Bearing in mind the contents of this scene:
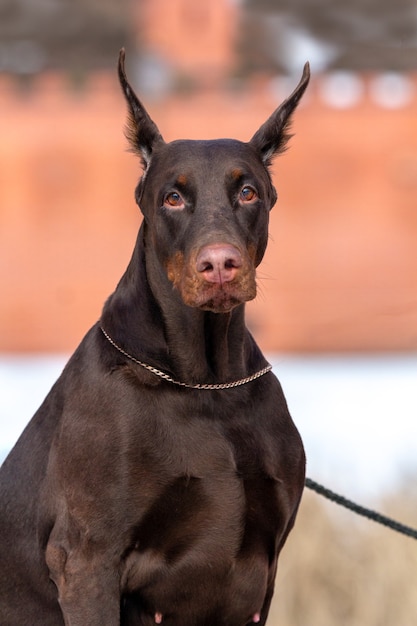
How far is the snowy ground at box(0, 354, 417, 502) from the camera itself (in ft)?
20.3

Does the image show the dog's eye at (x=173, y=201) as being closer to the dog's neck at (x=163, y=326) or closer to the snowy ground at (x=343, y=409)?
the dog's neck at (x=163, y=326)

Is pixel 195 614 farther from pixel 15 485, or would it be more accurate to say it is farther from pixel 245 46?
pixel 245 46

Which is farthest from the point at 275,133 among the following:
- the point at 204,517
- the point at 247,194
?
the point at 204,517

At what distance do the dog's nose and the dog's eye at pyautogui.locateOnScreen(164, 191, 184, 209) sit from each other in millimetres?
257

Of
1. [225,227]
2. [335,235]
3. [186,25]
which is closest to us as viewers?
[225,227]

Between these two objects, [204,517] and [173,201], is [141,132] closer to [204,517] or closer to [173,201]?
[173,201]

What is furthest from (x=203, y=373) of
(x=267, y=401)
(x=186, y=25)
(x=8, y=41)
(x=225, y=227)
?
(x=8, y=41)

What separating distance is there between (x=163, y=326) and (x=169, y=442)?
39 centimetres

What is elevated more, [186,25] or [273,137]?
[186,25]

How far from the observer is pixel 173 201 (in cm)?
366

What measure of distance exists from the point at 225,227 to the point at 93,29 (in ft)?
33.5

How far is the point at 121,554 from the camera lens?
11.6 feet

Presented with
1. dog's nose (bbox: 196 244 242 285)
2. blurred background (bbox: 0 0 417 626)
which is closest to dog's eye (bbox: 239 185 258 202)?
dog's nose (bbox: 196 244 242 285)

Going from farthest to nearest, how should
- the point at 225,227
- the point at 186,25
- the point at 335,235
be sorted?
the point at 186,25 → the point at 335,235 → the point at 225,227
